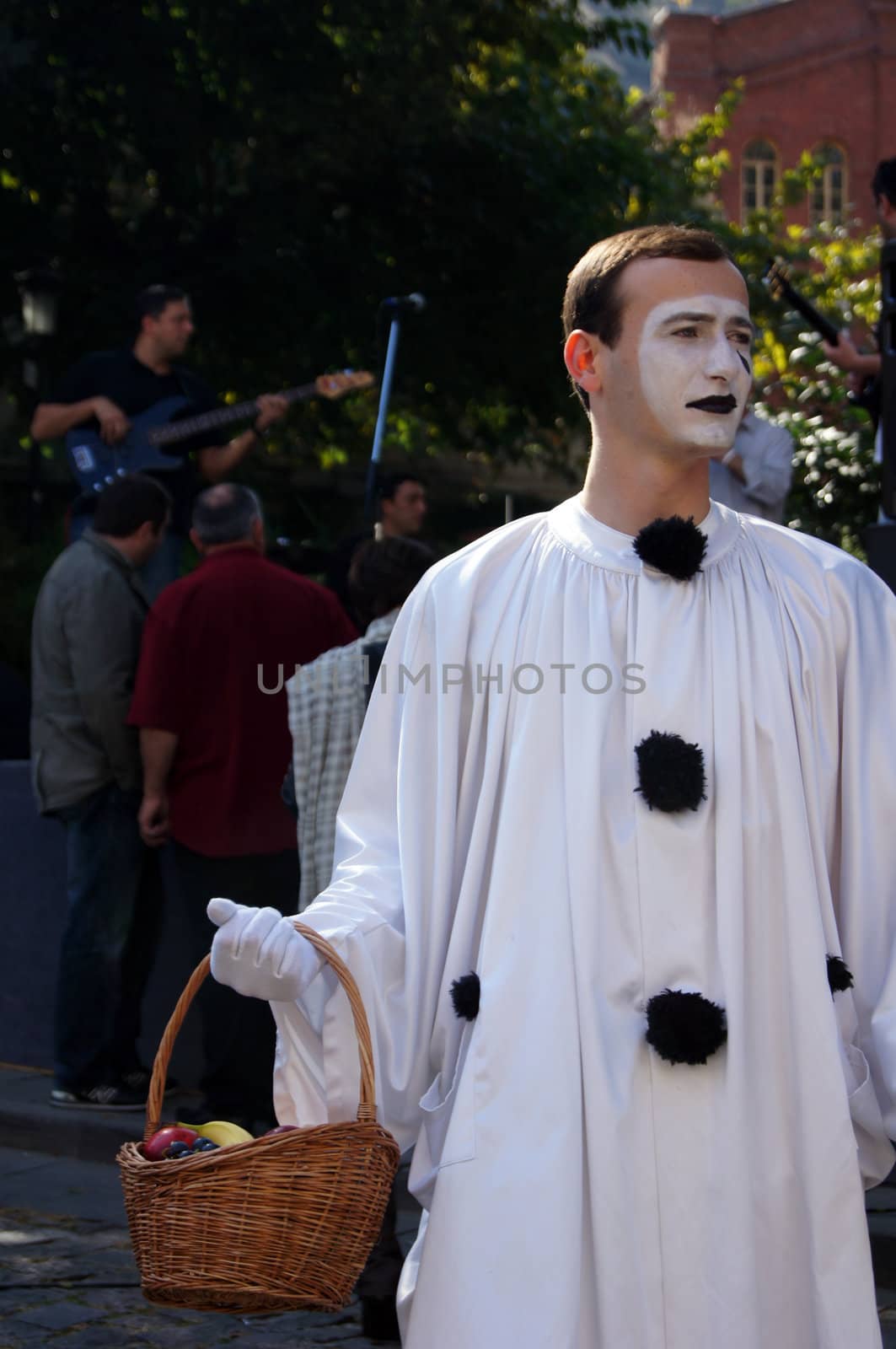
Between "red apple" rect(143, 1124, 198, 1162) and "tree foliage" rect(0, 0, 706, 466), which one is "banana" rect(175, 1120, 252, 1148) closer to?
"red apple" rect(143, 1124, 198, 1162)

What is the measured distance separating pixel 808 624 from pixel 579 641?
1.18ft

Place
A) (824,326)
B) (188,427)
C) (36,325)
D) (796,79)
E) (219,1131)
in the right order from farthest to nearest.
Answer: (796,79)
(36,325)
(188,427)
(824,326)
(219,1131)

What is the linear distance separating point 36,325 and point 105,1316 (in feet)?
34.7

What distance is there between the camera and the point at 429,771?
9.97ft

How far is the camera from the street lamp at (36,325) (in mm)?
13883

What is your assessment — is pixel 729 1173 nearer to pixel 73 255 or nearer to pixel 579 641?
pixel 579 641

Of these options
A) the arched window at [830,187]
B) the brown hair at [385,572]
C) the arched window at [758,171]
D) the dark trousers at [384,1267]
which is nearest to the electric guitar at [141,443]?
the brown hair at [385,572]

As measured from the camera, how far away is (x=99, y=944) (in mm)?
6746

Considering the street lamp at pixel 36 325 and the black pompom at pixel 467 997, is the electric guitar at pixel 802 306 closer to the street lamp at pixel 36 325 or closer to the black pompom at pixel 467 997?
the black pompom at pixel 467 997

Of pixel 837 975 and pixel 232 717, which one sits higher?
pixel 232 717

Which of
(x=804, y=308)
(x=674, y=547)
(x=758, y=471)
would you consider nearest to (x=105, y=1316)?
(x=674, y=547)

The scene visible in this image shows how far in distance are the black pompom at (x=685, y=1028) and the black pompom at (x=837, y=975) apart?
0.69 ft

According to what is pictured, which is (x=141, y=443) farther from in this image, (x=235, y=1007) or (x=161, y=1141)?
(x=161, y=1141)

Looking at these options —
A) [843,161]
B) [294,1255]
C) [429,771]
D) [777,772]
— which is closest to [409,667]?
[429,771]
